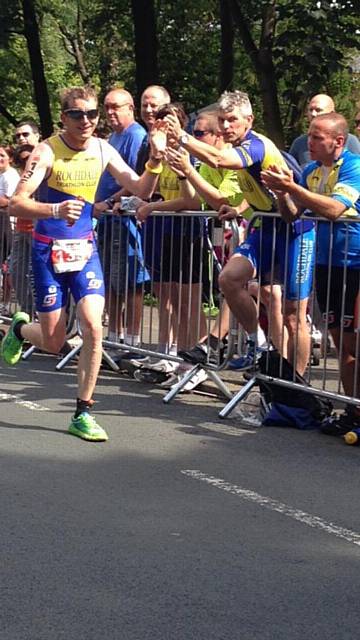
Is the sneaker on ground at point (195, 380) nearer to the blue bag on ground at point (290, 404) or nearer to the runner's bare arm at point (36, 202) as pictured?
the blue bag on ground at point (290, 404)

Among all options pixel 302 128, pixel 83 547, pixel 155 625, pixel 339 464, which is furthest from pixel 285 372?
pixel 302 128

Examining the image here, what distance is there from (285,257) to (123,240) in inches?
98.7

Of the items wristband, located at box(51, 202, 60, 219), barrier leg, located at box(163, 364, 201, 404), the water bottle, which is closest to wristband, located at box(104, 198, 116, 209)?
barrier leg, located at box(163, 364, 201, 404)

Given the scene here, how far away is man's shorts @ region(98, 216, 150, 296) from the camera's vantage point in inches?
454

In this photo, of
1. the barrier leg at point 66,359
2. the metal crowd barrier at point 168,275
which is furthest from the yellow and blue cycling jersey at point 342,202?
the barrier leg at point 66,359

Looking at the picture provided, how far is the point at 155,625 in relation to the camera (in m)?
4.64

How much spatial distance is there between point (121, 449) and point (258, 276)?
84.0 inches

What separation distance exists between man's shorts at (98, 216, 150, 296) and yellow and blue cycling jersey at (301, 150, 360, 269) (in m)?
2.72

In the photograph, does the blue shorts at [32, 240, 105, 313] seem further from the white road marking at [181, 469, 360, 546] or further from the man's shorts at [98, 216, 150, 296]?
the man's shorts at [98, 216, 150, 296]

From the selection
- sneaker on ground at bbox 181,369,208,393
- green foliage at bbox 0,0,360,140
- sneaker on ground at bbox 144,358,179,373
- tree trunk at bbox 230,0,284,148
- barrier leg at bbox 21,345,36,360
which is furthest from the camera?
tree trunk at bbox 230,0,284,148

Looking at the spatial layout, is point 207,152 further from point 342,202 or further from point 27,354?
point 27,354

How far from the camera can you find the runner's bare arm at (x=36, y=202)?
820 cm

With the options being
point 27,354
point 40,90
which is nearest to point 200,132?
point 27,354

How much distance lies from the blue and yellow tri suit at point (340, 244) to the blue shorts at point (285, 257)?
0.86 feet
